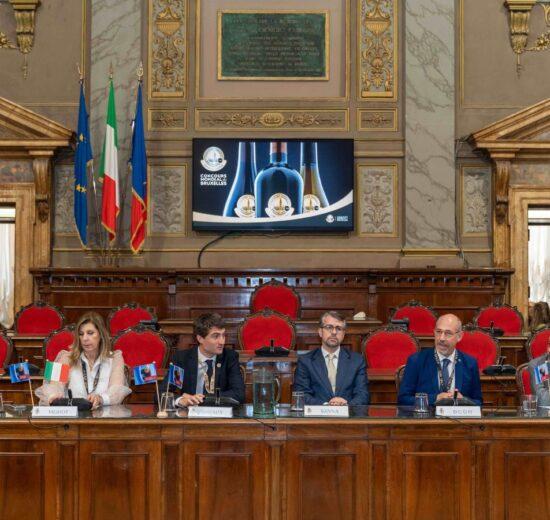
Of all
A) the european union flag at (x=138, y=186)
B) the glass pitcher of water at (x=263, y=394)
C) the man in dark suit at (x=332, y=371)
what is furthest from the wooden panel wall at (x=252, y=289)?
the glass pitcher of water at (x=263, y=394)

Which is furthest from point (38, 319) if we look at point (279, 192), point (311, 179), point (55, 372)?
point (55, 372)

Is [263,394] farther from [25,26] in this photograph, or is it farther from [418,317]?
[25,26]

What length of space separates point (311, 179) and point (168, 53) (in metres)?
2.37

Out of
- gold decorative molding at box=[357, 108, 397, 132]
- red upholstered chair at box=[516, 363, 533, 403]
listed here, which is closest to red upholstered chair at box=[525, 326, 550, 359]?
red upholstered chair at box=[516, 363, 533, 403]

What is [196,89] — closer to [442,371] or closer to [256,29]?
[256,29]

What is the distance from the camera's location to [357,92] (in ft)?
37.5

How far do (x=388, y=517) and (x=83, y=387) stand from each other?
6.29ft

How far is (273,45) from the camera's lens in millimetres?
11461

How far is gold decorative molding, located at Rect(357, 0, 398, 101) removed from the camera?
11406 mm

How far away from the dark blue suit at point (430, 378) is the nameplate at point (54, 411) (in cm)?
190

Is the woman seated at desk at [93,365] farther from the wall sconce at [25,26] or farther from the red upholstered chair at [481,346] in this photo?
the wall sconce at [25,26]

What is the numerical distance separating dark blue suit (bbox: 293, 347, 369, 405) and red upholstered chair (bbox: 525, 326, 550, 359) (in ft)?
7.82

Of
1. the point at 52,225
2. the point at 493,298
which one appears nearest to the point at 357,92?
the point at 493,298

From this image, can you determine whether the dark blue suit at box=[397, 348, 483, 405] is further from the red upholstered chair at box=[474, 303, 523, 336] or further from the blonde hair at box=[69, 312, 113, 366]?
the red upholstered chair at box=[474, 303, 523, 336]
